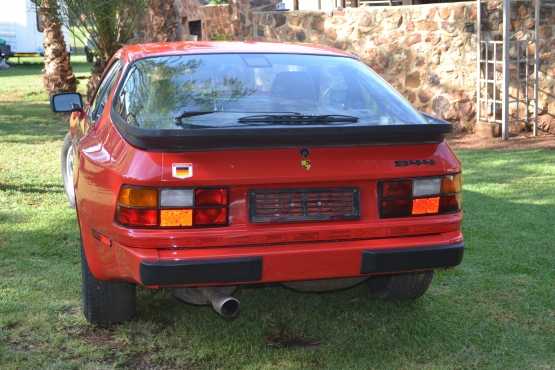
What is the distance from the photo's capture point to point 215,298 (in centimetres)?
414

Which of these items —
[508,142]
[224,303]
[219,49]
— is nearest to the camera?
[224,303]

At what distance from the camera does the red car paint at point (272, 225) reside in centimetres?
386

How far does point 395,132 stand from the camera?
404 centimetres

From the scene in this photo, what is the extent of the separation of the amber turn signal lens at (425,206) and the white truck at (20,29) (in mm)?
27902

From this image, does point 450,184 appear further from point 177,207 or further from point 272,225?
point 177,207

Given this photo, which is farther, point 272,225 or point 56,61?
point 56,61

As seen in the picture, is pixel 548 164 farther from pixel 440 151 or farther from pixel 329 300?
pixel 440 151

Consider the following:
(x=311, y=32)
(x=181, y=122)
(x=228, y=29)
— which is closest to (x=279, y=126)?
(x=181, y=122)

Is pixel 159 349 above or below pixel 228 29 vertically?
below

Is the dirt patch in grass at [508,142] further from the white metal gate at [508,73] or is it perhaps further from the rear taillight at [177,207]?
the rear taillight at [177,207]

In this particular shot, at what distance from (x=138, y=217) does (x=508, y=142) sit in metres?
8.96

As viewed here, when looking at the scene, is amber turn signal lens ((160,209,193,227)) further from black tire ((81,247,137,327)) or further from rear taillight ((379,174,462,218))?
rear taillight ((379,174,462,218))

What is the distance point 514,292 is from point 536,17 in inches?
302

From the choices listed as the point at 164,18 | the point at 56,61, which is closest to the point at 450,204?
the point at 164,18
